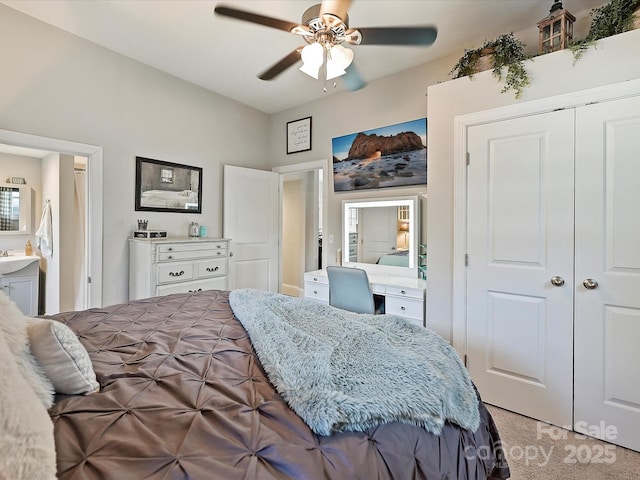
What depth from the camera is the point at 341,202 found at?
12.2ft

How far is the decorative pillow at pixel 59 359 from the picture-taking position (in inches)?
34.5

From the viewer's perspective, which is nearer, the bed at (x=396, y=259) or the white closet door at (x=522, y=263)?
the white closet door at (x=522, y=263)

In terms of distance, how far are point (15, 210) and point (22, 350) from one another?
441 cm

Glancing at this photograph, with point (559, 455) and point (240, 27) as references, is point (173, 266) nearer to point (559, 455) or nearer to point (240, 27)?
point (240, 27)

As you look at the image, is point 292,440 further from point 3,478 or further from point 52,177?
point 52,177

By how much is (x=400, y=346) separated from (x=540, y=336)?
1.41 m

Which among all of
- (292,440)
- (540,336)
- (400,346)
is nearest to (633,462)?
(540,336)

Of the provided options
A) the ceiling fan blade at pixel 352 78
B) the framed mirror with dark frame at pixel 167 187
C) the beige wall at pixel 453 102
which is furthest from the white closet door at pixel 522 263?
the framed mirror with dark frame at pixel 167 187

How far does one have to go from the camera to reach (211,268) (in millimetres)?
3344

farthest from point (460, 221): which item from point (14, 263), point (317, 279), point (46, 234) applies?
point (14, 263)

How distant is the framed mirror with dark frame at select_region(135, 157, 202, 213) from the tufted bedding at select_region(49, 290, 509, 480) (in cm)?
237

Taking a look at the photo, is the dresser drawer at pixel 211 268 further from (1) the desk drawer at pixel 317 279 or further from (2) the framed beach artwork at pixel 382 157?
(2) the framed beach artwork at pixel 382 157

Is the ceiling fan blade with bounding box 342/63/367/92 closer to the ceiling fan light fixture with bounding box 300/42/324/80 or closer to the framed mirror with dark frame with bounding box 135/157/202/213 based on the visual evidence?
the ceiling fan light fixture with bounding box 300/42/324/80

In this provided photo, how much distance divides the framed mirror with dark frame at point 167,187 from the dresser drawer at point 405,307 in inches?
94.1
